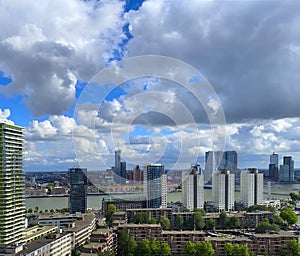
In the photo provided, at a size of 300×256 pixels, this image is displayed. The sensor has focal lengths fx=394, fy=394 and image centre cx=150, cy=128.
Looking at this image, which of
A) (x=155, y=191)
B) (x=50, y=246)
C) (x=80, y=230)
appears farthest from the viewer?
(x=155, y=191)

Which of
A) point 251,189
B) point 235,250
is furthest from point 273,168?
point 235,250

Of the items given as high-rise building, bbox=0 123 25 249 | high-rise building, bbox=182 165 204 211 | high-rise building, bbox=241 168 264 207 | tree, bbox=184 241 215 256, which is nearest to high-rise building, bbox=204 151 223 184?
high-rise building, bbox=182 165 204 211

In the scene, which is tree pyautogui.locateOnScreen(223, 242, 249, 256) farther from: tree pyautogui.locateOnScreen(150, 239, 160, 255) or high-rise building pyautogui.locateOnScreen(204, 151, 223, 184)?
high-rise building pyautogui.locateOnScreen(204, 151, 223, 184)

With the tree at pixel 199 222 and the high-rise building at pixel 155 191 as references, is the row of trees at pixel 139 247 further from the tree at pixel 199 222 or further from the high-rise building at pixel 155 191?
the tree at pixel 199 222

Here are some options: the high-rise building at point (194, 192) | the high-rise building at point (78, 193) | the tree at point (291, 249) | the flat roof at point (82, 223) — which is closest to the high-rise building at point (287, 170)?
the high-rise building at point (194, 192)

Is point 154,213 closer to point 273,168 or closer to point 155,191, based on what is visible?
point 155,191

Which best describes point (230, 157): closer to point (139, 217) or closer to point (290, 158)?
point (139, 217)
